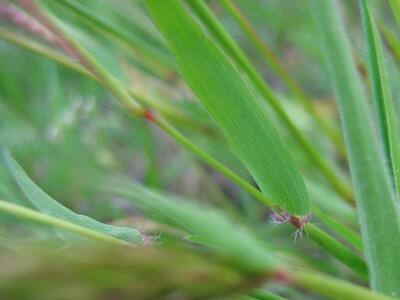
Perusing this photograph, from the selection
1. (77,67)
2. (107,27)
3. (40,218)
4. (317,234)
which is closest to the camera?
(40,218)

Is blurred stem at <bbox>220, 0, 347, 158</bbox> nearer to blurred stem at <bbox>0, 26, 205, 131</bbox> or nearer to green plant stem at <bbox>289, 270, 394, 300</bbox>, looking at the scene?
blurred stem at <bbox>0, 26, 205, 131</bbox>

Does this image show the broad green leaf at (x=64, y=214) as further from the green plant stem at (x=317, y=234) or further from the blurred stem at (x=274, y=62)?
the blurred stem at (x=274, y=62)

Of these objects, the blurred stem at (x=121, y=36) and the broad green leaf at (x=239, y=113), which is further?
the blurred stem at (x=121, y=36)

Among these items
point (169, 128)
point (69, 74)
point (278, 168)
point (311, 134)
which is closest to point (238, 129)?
point (278, 168)

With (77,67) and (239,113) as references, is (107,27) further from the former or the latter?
(239,113)

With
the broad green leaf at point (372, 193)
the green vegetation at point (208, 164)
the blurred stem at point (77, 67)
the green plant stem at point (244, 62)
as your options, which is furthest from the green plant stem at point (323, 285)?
the blurred stem at point (77, 67)

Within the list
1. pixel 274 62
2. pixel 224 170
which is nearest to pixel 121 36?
pixel 274 62

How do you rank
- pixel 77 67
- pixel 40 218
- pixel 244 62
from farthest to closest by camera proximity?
pixel 77 67 → pixel 244 62 → pixel 40 218
